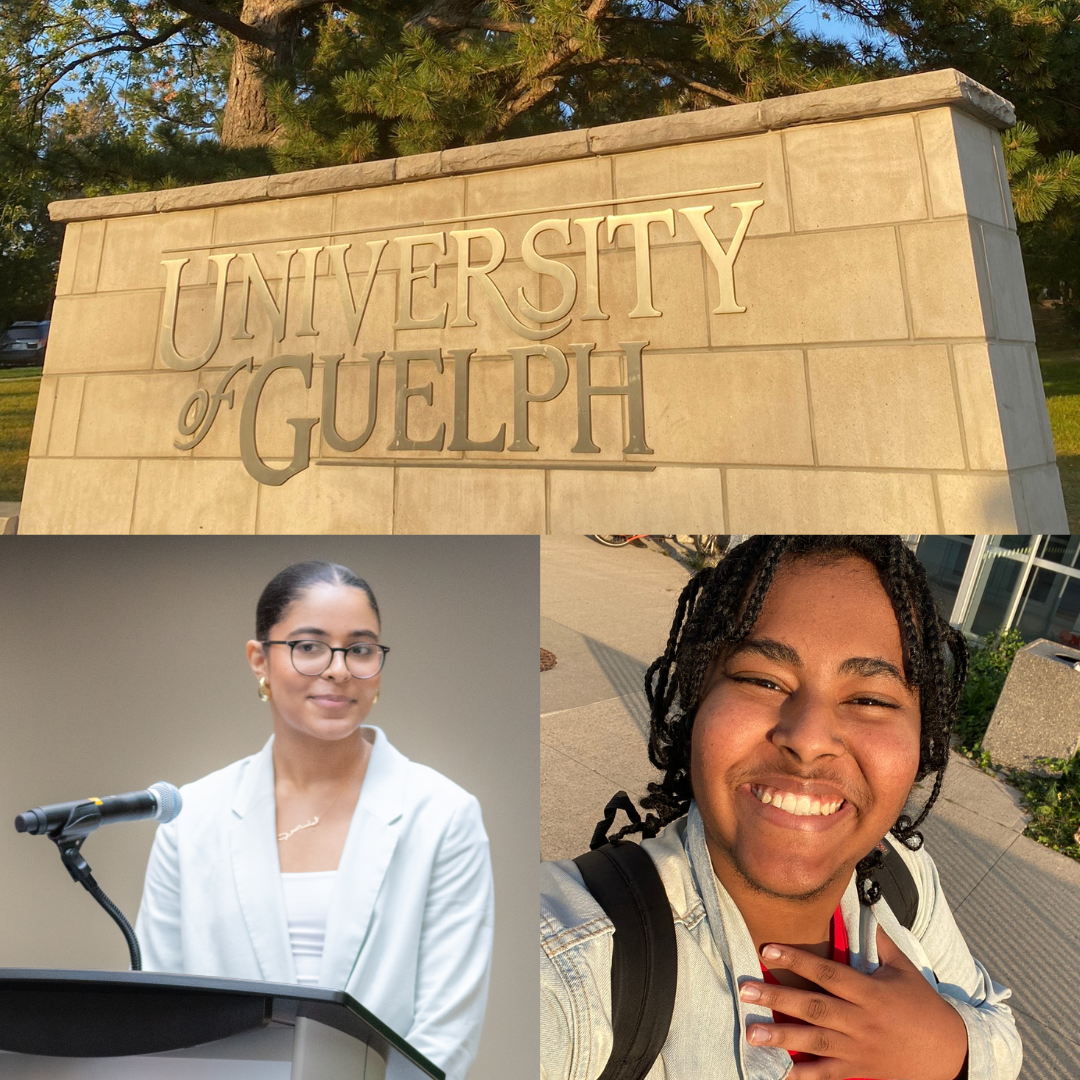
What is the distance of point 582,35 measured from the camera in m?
4.70

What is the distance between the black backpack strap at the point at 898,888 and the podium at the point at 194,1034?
0.68 meters

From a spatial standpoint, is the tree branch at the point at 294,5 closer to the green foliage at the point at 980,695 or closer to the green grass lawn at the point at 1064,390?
the green grass lawn at the point at 1064,390

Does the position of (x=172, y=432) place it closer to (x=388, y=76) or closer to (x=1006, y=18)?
(x=388, y=76)

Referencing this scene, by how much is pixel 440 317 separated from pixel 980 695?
3522mm

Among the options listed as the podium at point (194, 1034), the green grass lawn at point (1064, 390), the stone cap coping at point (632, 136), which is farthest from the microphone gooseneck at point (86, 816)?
the green grass lawn at point (1064, 390)

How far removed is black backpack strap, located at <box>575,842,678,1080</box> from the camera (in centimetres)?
101

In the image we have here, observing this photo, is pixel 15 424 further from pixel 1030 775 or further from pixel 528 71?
pixel 1030 775

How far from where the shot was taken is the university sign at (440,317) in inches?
159

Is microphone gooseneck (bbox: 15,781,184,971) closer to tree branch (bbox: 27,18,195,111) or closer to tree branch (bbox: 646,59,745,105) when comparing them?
tree branch (bbox: 646,59,745,105)

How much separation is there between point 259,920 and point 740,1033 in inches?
26.5

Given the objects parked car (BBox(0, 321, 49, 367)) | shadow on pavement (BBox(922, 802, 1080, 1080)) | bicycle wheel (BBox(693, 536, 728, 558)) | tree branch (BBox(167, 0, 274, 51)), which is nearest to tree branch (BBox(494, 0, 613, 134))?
tree branch (BBox(167, 0, 274, 51))

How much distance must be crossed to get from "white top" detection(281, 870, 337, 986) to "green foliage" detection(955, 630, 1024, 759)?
37.1 inches

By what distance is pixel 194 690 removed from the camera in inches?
54.4

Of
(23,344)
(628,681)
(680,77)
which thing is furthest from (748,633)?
(23,344)
